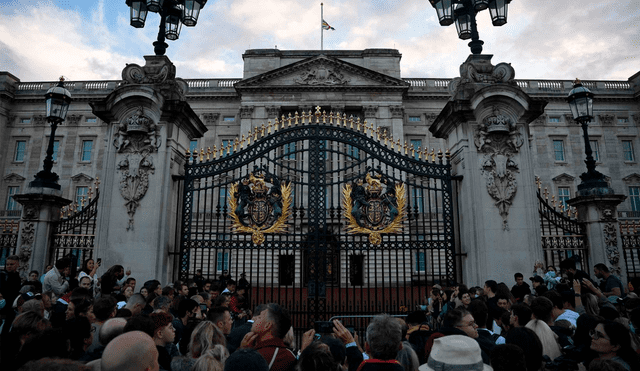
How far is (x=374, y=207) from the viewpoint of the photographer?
1101 centimetres

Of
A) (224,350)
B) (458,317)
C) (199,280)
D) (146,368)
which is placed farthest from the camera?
(199,280)

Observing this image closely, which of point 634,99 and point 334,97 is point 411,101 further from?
point 634,99

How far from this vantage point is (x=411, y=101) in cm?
4088

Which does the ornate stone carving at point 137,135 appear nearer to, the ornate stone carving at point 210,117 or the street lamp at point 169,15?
the street lamp at point 169,15

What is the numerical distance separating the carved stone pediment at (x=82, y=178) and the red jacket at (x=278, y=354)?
42.0 meters

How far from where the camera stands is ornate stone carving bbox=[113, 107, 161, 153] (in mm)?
10835

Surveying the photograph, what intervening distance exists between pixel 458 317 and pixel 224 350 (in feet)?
8.82

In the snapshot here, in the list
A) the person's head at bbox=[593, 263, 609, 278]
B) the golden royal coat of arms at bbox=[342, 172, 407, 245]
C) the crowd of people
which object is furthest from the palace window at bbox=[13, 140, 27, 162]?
the person's head at bbox=[593, 263, 609, 278]

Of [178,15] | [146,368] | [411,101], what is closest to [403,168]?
[178,15]

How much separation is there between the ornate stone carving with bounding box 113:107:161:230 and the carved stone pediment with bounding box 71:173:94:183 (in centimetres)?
3339

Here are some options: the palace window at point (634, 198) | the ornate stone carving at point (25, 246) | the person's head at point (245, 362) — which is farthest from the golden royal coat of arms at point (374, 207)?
the palace window at point (634, 198)

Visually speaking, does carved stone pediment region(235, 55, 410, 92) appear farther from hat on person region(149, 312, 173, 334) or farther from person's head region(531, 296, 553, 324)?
hat on person region(149, 312, 173, 334)

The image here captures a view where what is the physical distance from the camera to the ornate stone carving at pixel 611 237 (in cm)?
1076

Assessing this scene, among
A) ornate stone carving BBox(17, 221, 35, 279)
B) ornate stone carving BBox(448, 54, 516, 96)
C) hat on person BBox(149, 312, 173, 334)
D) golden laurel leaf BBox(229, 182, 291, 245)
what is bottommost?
hat on person BBox(149, 312, 173, 334)
